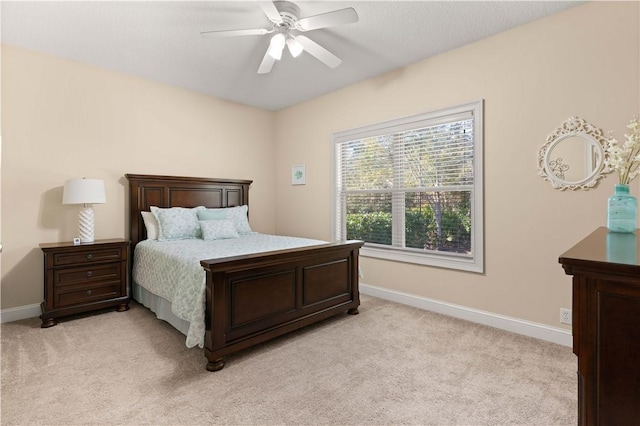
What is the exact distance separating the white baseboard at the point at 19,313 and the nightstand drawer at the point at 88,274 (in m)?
0.52

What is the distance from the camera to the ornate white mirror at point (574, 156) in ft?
7.90

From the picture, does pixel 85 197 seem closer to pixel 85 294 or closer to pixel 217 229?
pixel 85 294

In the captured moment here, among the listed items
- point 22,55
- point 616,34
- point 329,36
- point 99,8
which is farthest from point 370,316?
point 22,55

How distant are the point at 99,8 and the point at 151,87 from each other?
150 cm

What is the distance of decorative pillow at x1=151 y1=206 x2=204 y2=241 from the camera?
3613mm

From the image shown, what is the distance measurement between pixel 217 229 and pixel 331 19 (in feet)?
8.16

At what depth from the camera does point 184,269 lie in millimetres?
2535

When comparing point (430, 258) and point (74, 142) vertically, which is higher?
point (74, 142)

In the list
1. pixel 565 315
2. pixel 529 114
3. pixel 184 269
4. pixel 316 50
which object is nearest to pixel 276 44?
pixel 316 50

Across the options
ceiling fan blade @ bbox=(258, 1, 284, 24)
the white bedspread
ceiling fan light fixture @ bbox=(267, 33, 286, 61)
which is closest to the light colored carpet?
the white bedspread

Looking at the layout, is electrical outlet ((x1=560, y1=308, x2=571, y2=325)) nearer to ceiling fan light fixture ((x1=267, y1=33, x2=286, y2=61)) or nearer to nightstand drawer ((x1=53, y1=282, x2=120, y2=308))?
ceiling fan light fixture ((x1=267, y1=33, x2=286, y2=61))

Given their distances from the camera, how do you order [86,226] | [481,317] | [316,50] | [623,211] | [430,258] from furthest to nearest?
[430,258] < [86,226] < [481,317] < [316,50] < [623,211]

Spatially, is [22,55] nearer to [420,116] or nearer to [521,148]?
[420,116]

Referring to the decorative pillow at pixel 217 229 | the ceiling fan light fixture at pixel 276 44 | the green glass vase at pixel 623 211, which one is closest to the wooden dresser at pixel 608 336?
the green glass vase at pixel 623 211
